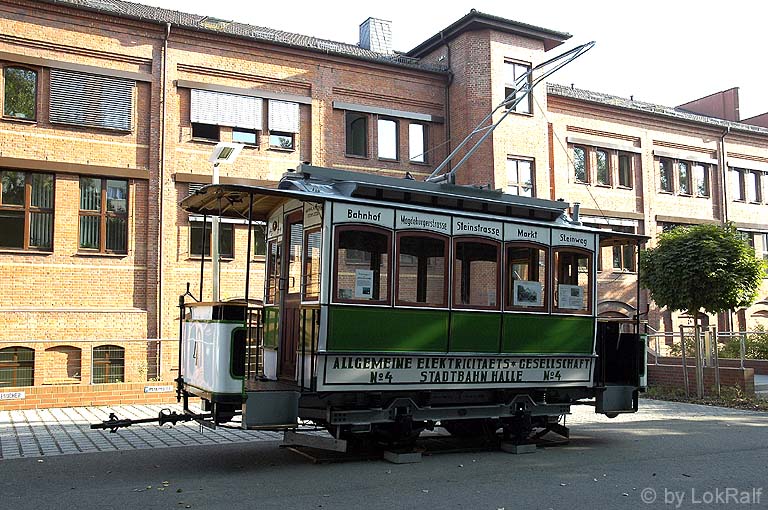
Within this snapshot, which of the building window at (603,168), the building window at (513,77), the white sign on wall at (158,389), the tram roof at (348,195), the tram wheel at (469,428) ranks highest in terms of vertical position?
the building window at (513,77)

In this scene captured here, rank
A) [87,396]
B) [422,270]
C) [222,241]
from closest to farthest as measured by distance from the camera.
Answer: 1. [422,270]
2. [87,396]
3. [222,241]

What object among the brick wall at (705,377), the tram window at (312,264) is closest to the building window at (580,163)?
the brick wall at (705,377)

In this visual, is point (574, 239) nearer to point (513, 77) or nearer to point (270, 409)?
point (270, 409)

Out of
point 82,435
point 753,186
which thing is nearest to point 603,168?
point 753,186

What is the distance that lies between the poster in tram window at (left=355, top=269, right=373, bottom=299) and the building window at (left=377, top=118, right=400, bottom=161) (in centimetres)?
1544

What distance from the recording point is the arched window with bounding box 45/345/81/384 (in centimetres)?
1929

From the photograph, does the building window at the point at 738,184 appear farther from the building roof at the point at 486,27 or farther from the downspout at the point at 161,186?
the downspout at the point at 161,186

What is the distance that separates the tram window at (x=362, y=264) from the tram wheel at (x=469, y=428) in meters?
3.14

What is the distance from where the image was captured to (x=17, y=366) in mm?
19203

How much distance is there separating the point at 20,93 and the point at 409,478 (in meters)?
15.9

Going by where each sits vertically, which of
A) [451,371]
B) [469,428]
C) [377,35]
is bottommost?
[469,428]

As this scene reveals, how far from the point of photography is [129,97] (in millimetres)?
21219

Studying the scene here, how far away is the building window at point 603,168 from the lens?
30.6 meters

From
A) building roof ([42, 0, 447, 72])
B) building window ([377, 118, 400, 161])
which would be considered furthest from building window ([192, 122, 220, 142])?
building window ([377, 118, 400, 161])
